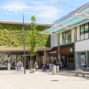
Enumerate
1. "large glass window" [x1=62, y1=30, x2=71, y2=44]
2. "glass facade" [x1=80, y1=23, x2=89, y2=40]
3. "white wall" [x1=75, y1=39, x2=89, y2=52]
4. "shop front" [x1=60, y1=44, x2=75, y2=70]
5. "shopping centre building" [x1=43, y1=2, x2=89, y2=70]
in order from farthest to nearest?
"large glass window" [x1=62, y1=30, x2=71, y2=44] < "shop front" [x1=60, y1=44, x2=75, y2=70] < "shopping centre building" [x1=43, y1=2, x2=89, y2=70] < "glass facade" [x1=80, y1=23, x2=89, y2=40] < "white wall" [x1=75, y1=39, x2=89, y2=52]

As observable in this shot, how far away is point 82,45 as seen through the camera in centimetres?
3928

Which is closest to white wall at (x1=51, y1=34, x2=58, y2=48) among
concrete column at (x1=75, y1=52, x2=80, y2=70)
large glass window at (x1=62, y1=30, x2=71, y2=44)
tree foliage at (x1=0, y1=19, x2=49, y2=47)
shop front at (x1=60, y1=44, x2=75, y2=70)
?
tree foliage at (x1=0, y1=19, x2=49, y2=47)

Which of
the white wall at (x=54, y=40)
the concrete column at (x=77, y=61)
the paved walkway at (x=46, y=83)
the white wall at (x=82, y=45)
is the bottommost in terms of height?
the paved walkway at (x=46, y=83)

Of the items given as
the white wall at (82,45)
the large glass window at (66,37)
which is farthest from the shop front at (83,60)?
the large glass window at (66,37)

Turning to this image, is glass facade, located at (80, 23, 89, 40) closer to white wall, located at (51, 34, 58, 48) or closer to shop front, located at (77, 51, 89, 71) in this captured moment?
shop front, located at (77, 51, 89, 71)

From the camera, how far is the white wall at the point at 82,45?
38.1m

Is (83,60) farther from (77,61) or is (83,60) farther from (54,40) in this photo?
(54,40)

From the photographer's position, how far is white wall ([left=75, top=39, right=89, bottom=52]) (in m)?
38.1

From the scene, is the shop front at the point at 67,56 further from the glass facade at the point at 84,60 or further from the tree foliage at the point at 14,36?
the tree foliage at the point at 14,36

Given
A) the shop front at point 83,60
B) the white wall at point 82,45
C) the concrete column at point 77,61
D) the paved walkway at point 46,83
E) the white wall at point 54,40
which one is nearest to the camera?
the paved walkway at point 46,83

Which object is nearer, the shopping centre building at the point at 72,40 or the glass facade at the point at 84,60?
the shopping centre building at the point at 72,40

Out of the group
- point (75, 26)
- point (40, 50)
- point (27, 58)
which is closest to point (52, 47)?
point (40, 50)

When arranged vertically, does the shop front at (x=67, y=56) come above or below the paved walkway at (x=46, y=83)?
above

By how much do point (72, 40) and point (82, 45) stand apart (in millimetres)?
4298
